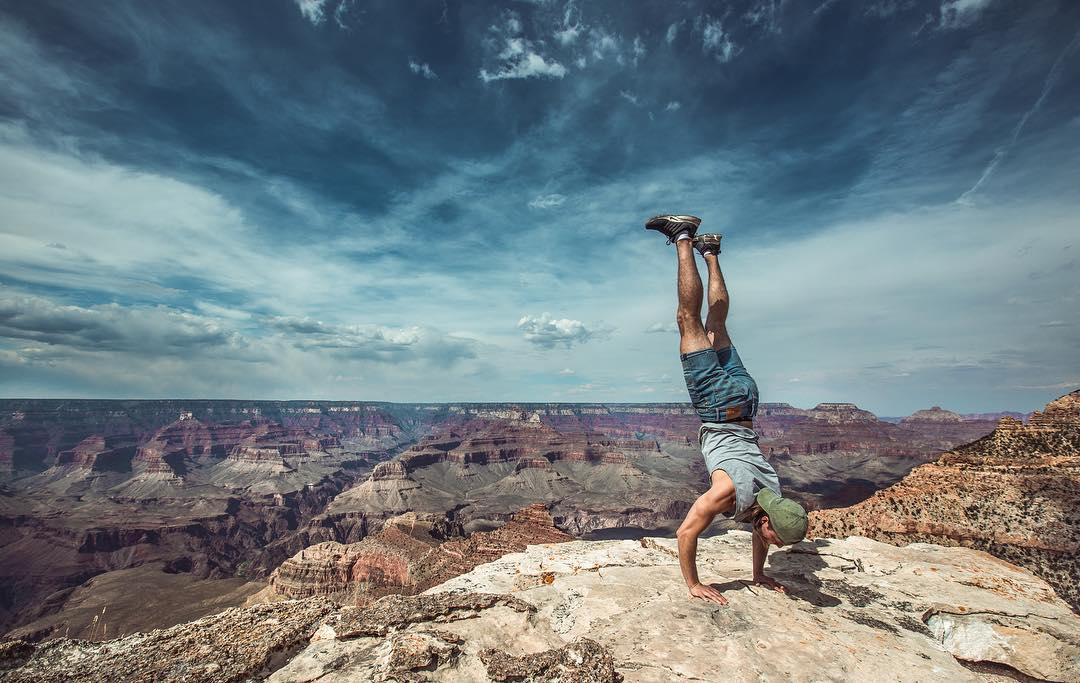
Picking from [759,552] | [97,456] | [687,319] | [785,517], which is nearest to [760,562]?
[759,552]

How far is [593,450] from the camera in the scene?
525ft

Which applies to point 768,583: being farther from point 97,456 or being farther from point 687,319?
point 97,456

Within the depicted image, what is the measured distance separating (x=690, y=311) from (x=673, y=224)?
117cm

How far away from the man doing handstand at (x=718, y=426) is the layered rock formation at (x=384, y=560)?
30.6 m

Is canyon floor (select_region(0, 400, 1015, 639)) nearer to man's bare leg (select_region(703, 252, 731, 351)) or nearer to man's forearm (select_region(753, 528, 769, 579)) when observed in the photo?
man's forearm (select_region(753, 528, 769, 579))

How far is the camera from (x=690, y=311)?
5.02 metres

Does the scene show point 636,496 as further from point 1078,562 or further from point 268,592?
point 1078,562

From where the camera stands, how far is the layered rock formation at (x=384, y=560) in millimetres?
34500

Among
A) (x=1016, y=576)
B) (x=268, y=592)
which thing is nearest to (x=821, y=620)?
(x=1016, y=576)

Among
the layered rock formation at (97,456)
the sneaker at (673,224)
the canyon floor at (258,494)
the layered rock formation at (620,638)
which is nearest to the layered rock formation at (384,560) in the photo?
the canyon floor at (258,494)

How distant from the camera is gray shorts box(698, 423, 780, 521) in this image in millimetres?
4266

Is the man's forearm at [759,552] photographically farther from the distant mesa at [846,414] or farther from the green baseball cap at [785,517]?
the distant mesa at [846,414]

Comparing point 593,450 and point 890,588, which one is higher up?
point 890,588

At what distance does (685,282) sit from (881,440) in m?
191
